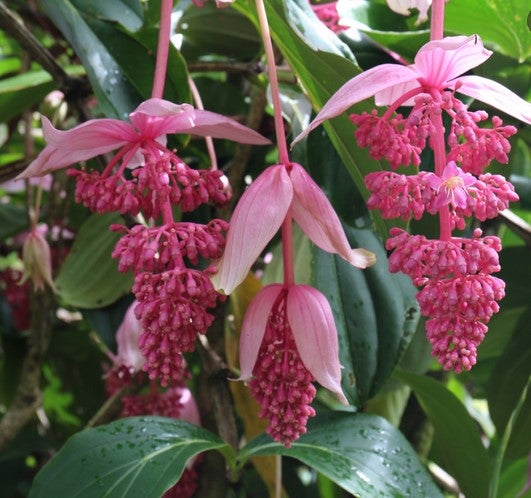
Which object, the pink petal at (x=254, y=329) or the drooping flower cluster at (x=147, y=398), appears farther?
the drooping flower cluster at (x=147, y=398)

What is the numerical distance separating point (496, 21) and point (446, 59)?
0.18 m

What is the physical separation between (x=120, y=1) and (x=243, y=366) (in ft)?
0.95

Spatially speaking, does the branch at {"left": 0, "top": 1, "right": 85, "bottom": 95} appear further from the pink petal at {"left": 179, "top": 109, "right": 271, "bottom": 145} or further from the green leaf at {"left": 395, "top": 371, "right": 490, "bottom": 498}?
the green leaf at {"left": 395, "top": 371, "right": 490, "bottom": 498}

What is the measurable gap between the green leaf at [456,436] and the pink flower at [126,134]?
32 centimetres

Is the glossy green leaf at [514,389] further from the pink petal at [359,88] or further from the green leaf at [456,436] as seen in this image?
the pink petal at [359,88]

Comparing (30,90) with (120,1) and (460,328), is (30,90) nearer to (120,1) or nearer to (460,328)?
(120,1)

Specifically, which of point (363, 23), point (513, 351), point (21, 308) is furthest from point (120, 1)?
point (21, 308)

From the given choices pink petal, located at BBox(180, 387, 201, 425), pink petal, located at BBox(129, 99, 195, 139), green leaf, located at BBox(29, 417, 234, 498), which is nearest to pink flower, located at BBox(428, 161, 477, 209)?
pink petal, located at BBox(129, 99, 195, 139)

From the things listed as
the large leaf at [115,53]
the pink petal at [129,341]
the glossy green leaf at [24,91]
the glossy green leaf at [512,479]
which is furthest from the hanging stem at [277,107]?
the glossy green leaf at [512,479]

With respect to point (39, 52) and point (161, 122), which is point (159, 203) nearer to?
point (161, 122)

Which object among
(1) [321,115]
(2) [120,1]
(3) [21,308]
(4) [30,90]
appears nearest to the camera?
(1) [321,115]

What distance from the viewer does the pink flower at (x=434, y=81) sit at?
1.28 feet

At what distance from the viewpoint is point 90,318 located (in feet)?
2.50

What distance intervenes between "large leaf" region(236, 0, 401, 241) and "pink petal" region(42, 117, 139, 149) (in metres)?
0.10
